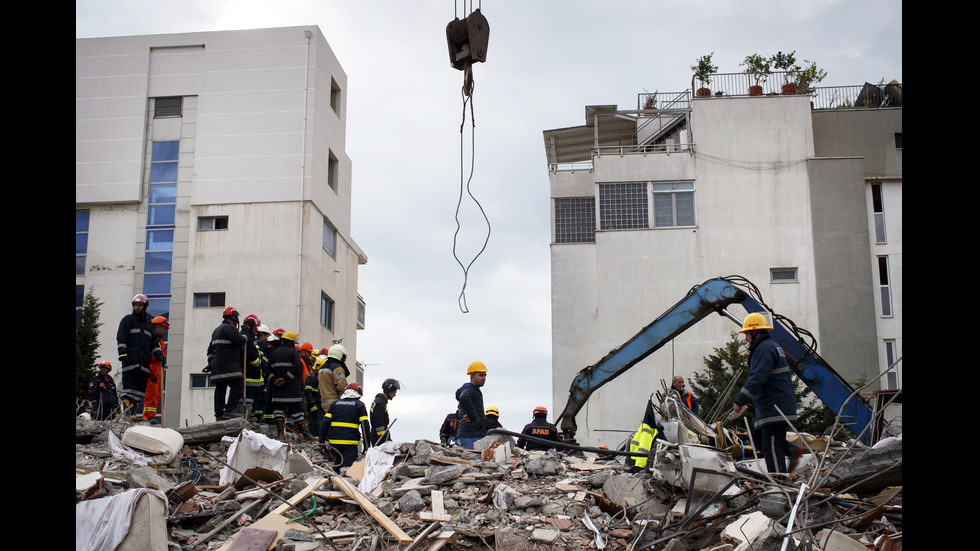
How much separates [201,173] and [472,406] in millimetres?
24231

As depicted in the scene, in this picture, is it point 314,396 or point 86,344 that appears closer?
point 314,396

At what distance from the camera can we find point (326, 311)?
34094mm

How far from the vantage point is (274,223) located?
103 feet

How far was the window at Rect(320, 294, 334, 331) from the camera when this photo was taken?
33.3 m

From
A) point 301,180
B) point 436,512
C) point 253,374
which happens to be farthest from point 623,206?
point 436,512

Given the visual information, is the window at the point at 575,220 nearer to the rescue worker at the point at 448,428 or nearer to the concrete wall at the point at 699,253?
the concrete wall at the point at 699,253

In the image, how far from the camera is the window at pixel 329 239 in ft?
111

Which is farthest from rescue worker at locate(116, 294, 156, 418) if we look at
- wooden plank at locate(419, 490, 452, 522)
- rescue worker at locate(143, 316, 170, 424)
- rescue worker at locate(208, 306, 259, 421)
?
wooden plank at locate(419, 490, 452, 522)

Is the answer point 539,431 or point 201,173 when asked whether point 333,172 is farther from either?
point 539,431

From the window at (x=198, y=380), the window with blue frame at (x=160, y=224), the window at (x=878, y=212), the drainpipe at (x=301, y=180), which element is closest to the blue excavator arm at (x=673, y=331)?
the window at (x=878, y=212)

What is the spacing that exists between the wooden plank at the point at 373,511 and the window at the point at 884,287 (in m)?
23.3
